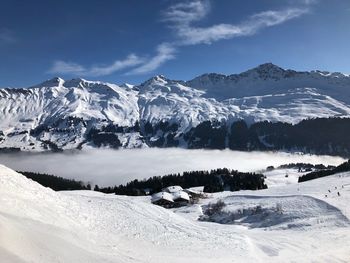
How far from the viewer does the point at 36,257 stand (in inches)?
1202

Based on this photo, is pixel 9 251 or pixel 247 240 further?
pixel 247 240

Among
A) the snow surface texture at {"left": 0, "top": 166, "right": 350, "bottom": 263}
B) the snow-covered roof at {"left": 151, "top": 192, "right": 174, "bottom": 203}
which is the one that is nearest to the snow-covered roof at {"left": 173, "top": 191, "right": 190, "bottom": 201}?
the snow-covered roof at {"left": 151, "top": 192, "right": 174, "bottom": 203}

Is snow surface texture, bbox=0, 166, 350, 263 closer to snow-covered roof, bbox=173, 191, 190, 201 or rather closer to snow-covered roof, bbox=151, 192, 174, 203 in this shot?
snow-covered roof, bbox=151, 192, 174, 203

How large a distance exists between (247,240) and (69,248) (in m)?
21.1

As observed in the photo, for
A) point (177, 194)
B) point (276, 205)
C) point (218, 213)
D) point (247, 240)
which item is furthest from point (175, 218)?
point (177, 194)

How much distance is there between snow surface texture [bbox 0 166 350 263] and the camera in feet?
110

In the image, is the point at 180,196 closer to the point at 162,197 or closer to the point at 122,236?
the point at 162,197

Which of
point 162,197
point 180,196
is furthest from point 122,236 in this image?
point 180,196

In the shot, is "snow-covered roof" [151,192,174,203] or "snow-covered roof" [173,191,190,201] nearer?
"snow-covered roof" [151,192,174,203]

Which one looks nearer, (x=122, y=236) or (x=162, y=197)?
(x=122, y=236)

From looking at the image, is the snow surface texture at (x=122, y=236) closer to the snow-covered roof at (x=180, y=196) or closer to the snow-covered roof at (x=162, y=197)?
the snow-covered roof at (x=162, y=197)

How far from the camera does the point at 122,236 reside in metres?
44.5

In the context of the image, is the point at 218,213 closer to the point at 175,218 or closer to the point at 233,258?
Answer: the point at 175,218

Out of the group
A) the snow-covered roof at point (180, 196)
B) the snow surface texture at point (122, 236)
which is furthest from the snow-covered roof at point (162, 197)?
the snow surface texture at point (122, 236)
